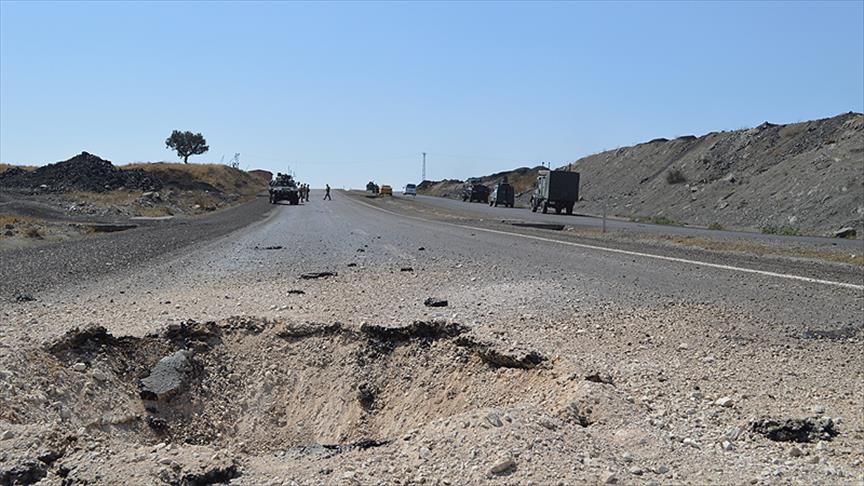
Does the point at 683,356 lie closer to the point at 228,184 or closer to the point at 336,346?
the point at 336,346

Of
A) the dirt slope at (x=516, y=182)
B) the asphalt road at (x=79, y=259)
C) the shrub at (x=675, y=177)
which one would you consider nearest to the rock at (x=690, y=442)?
the asphalt road at (x=79, y=259)

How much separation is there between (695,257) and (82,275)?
12820mm

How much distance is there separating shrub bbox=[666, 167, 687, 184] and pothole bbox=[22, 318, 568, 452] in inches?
2218

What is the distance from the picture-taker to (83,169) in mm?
59562

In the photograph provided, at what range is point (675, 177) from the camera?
60.7 meters

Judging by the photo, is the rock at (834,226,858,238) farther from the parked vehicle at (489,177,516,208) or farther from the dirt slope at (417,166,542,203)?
the dirt slope at (417,166,542,203)

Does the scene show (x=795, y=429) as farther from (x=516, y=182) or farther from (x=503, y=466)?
(x=516, y=182)

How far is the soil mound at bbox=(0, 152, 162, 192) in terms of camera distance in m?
55.4

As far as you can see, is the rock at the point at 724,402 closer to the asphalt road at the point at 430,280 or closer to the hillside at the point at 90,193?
the asphalt road at the point at 430,280

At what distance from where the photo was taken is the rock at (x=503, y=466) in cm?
398

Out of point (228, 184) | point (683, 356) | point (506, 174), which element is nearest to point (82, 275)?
point (683, 356)

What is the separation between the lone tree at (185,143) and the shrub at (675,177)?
90455 mm

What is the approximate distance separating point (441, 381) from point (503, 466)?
2695 mm

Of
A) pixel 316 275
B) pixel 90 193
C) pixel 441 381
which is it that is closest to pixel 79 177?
pixel 90 193
